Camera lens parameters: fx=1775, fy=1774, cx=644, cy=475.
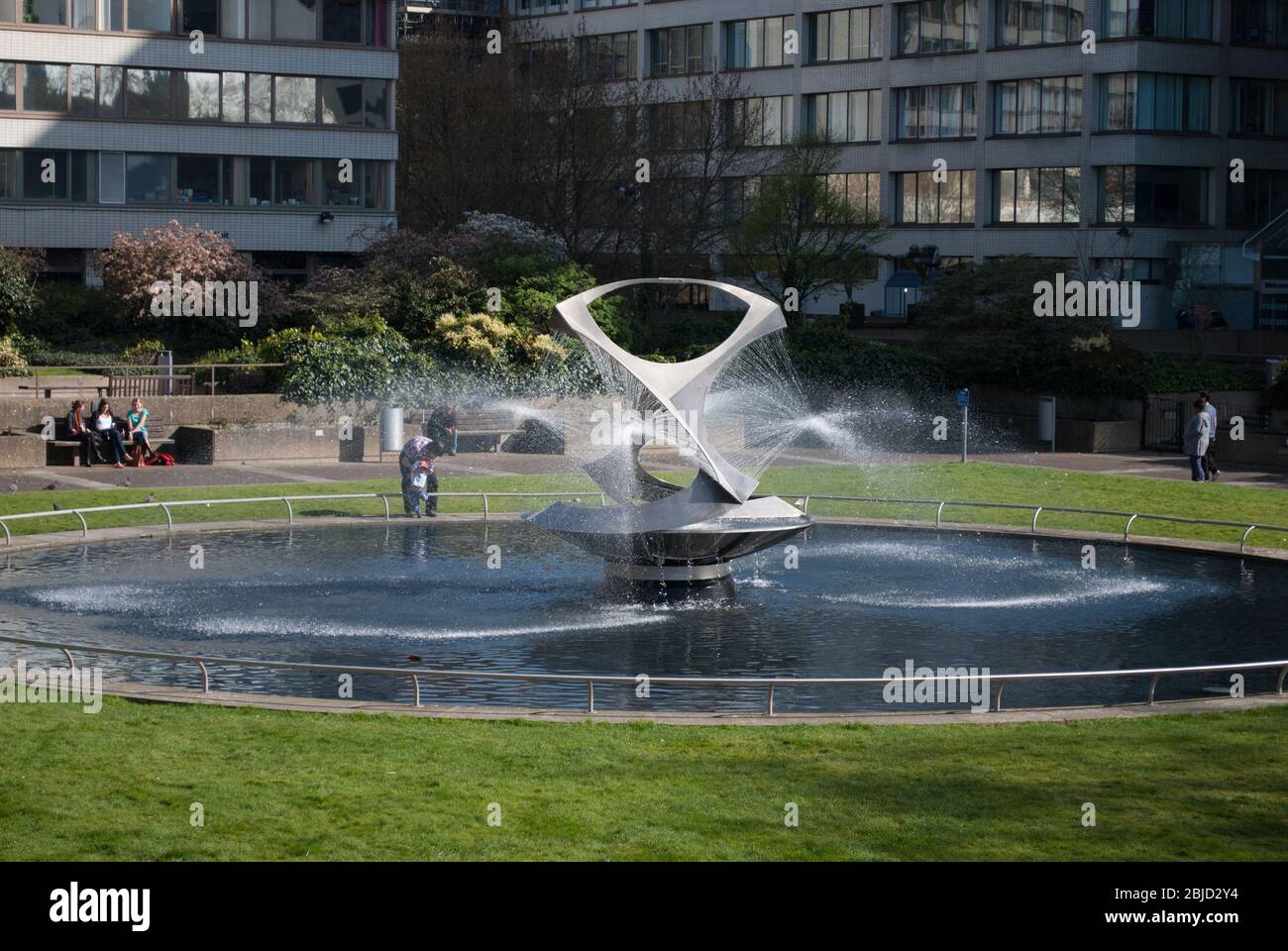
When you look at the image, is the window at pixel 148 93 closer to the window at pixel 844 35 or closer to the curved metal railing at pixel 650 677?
the window at pixel 844 35

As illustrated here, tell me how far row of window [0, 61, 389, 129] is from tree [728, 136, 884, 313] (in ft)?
47.7

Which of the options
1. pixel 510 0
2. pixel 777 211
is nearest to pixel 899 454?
pixel 777 211

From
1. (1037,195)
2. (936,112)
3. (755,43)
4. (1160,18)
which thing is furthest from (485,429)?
(755,43)

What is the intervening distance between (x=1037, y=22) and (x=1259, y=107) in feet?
33.1

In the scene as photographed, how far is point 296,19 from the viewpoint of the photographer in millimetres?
63000

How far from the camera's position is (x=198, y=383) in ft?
141

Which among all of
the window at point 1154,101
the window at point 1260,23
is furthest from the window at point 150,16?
the window at point 1260,23

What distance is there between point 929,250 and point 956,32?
31.9 feet

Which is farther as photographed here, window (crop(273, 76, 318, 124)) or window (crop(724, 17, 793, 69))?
window (crop(724, 17, 793, 69))

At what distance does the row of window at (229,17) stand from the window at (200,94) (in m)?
1.45

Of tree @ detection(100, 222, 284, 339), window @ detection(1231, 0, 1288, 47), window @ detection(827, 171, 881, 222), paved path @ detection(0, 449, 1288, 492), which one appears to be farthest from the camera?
window @ detection(827, 171, 881, 222)

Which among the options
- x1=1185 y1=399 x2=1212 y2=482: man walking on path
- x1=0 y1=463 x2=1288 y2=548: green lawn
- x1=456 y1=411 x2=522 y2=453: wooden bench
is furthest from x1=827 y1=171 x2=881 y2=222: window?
x1=1185 y1=399 x2=1212 y2=482: man walking on path

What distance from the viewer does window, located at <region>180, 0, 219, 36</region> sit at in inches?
2399

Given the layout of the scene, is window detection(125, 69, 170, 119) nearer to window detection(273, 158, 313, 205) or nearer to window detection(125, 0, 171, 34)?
window detection(125, 0, 171, 34)
